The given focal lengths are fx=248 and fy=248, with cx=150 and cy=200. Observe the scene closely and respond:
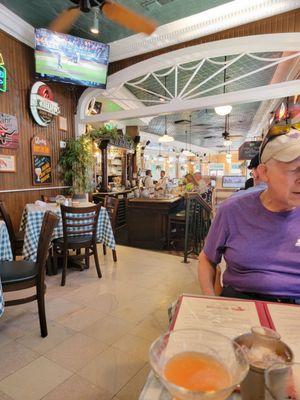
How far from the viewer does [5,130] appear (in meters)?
4.12

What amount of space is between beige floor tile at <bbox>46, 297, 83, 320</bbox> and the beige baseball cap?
2.35m

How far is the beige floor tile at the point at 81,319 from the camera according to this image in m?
2.28

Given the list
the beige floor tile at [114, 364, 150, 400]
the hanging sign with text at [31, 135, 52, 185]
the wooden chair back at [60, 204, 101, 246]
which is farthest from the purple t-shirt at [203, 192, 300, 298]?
the hanging sign with text at [31, 135, 52, 185]

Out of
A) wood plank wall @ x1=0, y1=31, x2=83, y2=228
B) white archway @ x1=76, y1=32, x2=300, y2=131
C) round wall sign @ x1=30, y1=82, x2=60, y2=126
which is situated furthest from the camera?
round wall sign @ x1=30, y1=82, x2=60, y2=126

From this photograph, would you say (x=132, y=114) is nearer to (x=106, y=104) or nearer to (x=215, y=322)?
(x=106, y=104)

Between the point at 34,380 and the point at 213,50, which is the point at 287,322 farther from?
the point at 213,50

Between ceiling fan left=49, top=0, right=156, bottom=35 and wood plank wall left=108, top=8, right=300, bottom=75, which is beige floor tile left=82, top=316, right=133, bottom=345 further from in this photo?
wood plank wall left=108, top=8, right=300, bottom=75

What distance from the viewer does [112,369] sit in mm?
1771

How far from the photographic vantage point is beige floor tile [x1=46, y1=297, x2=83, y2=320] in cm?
247

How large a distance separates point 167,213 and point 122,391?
3.51m

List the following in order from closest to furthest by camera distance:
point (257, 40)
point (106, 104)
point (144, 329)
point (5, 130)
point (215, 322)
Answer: point (215, 322) < point (144, 329) < point (257, 40) < point (5, 130) < point (106, 104)

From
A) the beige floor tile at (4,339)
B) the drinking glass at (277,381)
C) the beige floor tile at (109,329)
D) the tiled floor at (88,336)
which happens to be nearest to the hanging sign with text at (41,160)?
the tiled floor at (88,336)

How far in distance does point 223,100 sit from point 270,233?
3477 millimetres

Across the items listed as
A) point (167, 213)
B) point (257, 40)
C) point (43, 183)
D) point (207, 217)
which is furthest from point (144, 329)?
point (257, 40)
